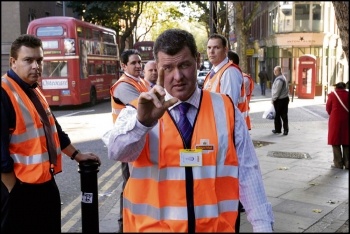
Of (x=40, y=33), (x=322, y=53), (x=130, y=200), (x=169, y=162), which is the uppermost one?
(x=40, y=33)

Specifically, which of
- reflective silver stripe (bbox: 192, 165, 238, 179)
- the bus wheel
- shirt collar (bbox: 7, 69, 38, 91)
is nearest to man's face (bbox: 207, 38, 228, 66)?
→ shirt collar (bbox: 7, 69, 38, 91)

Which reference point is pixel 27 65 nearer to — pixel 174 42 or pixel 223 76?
pixel 174 42

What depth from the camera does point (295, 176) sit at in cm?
755

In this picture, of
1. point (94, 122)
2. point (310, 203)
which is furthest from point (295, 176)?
point (94, 122)

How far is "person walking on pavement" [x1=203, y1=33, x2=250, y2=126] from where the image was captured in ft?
16.5

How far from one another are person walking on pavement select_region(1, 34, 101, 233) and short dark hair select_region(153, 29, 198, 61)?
131cm

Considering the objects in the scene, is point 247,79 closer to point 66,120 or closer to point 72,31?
point 66,120

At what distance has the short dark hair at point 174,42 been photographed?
7.06 feet

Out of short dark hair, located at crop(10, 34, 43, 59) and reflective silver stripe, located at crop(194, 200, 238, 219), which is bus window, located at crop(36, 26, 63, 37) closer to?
short dark hair, located at crop(10, 34, 43, 59)

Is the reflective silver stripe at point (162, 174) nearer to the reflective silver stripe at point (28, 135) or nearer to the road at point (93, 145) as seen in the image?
the reflective silver stripe at point (28, 135)

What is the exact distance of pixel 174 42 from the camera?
2.17 metres

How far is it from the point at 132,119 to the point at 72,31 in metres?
17.5

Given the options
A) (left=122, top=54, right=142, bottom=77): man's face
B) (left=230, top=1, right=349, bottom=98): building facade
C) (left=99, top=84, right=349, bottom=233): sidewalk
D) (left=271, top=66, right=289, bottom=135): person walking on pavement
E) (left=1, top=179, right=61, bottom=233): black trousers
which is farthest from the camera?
(left=271, top=66, right=289, bottom=135): person walking on pavement

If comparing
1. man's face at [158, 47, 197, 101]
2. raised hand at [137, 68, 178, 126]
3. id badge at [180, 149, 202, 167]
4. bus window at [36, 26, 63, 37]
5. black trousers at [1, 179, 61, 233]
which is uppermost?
bus window at [36, 26, 63, 37]
